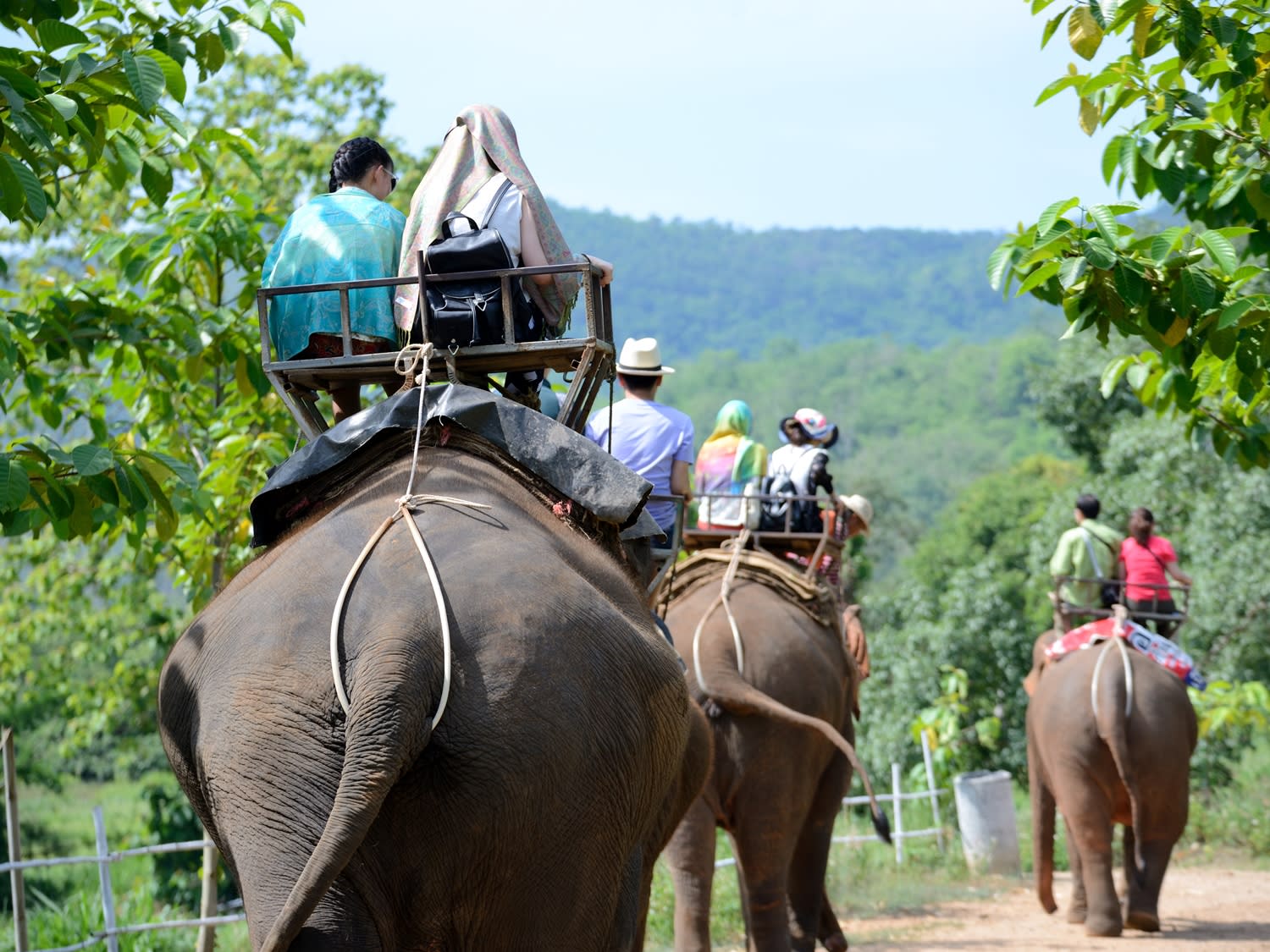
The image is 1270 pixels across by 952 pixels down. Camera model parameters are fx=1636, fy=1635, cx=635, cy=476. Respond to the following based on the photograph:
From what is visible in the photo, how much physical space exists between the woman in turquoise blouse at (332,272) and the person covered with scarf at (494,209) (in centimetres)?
7

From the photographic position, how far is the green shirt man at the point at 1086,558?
38.1 feet

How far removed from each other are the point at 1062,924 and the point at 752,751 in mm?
5406

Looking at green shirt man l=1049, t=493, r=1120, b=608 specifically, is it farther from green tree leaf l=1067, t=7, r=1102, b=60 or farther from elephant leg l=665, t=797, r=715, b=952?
green tree leaf l=1067, t=7, r=1102, b=60

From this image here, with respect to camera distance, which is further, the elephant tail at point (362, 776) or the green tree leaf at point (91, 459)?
the green tree leaf at point (91, 459)

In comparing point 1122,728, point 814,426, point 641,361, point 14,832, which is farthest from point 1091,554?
point 14,832

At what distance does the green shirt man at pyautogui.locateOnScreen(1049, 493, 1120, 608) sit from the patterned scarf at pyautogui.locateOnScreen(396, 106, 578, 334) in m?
7.73

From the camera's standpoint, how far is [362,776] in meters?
2.80

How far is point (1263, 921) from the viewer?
38.4ft

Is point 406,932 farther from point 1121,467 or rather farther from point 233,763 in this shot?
point 1121,467

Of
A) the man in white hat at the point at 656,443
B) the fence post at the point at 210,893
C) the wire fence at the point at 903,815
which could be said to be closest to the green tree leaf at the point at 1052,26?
the man in white hat at the point at 656,443

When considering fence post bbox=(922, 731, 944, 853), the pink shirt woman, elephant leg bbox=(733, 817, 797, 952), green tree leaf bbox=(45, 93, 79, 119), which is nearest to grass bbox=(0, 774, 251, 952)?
elephant leg bbox=(733, 817, 797, 952)

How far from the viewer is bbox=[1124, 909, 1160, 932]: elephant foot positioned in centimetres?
1095

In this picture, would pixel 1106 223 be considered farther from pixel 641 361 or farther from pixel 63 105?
pixel 63 105

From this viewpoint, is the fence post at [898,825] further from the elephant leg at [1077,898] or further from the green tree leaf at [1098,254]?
the green tree leaf at [1098,254]
